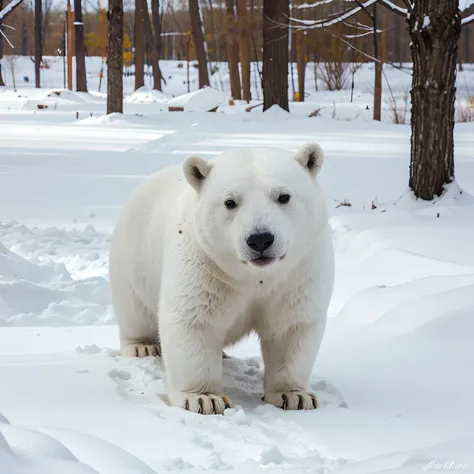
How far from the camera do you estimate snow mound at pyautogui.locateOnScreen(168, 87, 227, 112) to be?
23.5 m

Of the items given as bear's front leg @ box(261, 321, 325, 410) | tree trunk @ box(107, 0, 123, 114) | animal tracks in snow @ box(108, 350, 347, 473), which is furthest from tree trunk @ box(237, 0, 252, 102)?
bear's front leg @ box(261, 321, 325, 410)

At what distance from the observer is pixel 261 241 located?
2.69 m

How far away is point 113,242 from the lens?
153 inches

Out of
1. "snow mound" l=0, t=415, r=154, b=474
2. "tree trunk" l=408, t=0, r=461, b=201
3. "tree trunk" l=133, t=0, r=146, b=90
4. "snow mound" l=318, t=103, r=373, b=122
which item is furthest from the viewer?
"tree trunk" l=133, t=0, r=146, b=90

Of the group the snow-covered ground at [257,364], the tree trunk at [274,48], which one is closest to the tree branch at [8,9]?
the snow-covered ground at [257,364]

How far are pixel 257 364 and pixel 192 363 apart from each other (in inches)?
Result: 31.7

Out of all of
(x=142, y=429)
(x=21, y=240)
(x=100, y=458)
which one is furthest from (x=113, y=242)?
(x=21, y=240)

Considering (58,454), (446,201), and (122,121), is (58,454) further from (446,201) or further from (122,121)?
(122,121)

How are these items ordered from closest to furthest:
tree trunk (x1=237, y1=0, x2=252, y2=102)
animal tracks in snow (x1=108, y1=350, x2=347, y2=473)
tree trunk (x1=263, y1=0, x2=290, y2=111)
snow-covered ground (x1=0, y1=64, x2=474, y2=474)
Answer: snow-covered ground (x1=0, y1=64, x2=474, y2=474), animal tracks in snow (x1=108, y1=350, x2=347, y2=473), tree trunk (x1=263, y1=0, x2=290, y2=111), tree trunk (x1=237, y1=0, x2=252, y2=102)

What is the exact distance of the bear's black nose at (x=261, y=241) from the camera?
106 inches

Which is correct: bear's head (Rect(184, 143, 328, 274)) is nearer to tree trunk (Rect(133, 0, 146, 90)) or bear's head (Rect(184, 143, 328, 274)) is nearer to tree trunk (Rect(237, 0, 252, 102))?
tree trunk (Rect(237, 0, 252, 102))

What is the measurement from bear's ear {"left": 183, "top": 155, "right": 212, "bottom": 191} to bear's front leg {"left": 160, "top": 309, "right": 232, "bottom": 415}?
48 centimetres

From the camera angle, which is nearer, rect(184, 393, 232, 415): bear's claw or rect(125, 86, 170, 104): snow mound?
rect(184, 393, 232, 415): bear's claw

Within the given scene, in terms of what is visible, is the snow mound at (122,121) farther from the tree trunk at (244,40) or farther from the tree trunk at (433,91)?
the tree trunk at (433,91)
